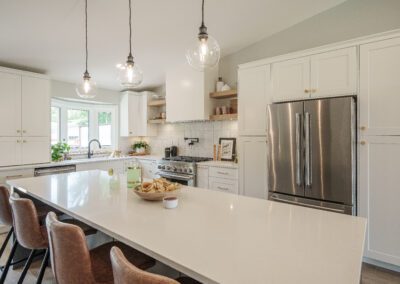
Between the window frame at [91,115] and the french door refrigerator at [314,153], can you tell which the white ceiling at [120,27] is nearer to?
the window frame at [91,115]

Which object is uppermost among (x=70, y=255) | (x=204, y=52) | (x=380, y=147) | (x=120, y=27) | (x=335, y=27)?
(x=335, y=27)

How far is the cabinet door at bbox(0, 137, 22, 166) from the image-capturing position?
3.36m

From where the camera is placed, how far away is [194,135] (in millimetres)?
4723

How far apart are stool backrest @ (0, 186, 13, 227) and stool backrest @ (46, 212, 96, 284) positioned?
1.18 meters

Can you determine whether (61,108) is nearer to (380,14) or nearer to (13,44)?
(13,44)

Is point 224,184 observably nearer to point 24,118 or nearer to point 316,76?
point 316,76

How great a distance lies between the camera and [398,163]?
2.29 metres

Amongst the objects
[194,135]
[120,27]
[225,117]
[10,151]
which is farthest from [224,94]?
[10,151]

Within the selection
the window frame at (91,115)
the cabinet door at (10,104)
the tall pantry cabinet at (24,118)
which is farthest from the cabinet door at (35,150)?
the window frame at (91,115)

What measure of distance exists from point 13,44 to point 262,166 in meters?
3.49

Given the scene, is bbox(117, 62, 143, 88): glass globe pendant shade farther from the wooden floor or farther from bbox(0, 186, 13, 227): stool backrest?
the wooden floor

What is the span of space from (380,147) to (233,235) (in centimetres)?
209

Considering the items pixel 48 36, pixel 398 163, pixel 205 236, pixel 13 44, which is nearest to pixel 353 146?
pixel 398 163

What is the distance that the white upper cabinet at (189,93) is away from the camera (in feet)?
13.2
